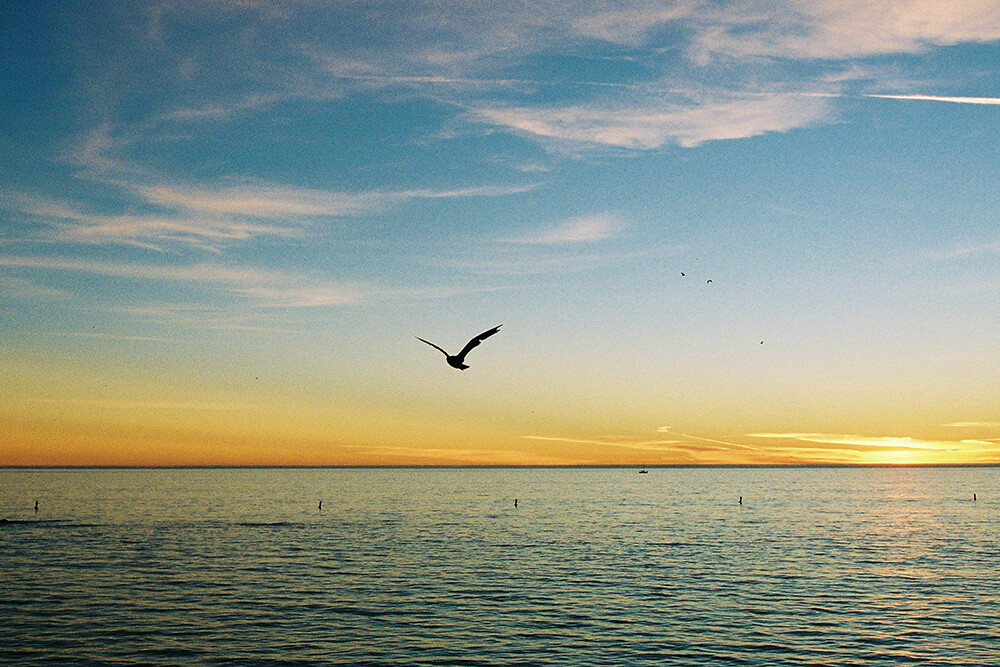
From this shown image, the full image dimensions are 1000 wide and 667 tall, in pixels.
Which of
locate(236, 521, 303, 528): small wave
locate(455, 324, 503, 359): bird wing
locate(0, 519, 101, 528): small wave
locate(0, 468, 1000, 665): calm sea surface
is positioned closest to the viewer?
locate(455, 324, 503, 359): bird wing

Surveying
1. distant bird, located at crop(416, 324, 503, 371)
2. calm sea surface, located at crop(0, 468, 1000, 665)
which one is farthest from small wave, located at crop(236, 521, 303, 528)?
distant bird, located at crop(416, 324, 503, 371)

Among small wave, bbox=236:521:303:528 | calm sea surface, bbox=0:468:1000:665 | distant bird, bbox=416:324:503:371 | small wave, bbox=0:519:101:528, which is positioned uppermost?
distant bird, bbox=416:324:503:371

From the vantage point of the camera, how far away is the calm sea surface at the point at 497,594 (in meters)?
40.3

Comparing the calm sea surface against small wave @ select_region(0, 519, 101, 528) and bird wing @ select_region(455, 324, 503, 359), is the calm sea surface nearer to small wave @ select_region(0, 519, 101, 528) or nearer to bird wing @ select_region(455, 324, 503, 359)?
small wave @ select_region(0, 519, 101, 528)

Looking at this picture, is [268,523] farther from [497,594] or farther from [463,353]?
[463,353]

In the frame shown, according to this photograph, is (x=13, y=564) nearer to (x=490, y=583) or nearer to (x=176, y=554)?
(x=176, y=554)

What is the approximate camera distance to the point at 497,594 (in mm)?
54938

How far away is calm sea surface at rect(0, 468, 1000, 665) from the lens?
132 feet

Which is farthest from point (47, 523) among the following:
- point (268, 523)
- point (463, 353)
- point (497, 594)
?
point (463, 353)

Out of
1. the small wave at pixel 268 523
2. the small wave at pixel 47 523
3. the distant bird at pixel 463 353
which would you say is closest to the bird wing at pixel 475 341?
the distant bird at pixel 463 353

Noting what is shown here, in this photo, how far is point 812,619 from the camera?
1871 inches

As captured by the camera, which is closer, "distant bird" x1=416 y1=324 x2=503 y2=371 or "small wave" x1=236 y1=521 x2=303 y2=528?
"distant bird" x1=416 y1=324 x2=503 y2=371

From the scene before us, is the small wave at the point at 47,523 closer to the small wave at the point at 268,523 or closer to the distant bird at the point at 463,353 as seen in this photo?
the small wave at the point at 268,523

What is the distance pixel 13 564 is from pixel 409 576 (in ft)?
110
